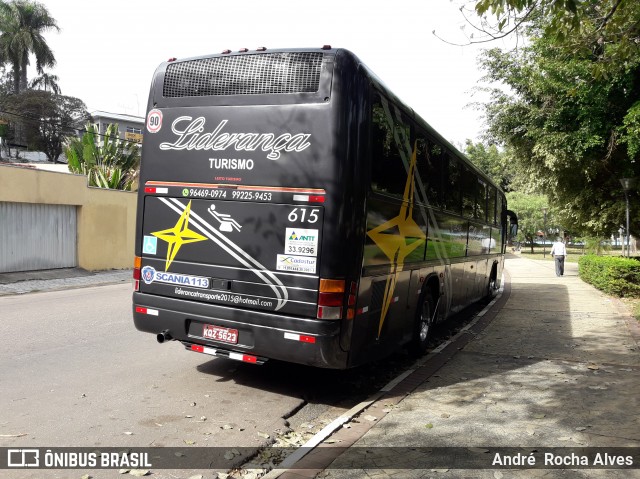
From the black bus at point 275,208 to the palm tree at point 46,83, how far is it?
56.0 metres

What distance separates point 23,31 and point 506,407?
57618 millimetres

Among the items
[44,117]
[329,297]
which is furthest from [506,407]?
[44,117]

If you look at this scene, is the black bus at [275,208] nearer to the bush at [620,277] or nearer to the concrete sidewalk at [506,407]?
the concrete sidewalk at [506,407]

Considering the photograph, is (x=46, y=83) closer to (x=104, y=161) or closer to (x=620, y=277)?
(x=104, y=161)

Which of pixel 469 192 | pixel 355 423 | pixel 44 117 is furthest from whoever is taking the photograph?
pixel 44 117

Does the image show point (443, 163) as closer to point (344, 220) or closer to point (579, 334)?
point (344, 220)

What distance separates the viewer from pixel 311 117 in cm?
509

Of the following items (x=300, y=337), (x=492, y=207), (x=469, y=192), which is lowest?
(x=300, y=337)

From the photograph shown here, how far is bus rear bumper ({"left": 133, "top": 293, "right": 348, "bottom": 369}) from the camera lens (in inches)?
199

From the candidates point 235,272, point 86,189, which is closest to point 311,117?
point 235,272

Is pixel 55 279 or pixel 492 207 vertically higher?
pixel 492 207

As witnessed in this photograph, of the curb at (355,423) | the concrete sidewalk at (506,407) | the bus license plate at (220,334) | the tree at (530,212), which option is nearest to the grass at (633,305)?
the concrete sidewalk at (506,407)

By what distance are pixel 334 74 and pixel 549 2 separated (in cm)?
271

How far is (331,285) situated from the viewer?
4992 mm
